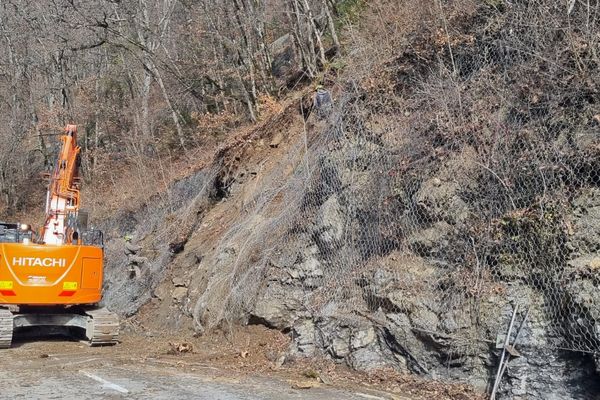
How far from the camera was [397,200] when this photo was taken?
9.53 m

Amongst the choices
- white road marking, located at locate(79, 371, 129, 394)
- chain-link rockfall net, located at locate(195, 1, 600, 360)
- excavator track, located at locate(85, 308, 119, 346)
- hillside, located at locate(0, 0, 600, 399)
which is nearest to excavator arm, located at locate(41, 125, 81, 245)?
excavator track, located at locate(85, 308, 119, 346)

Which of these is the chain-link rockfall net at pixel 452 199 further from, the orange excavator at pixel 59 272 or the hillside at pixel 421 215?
the orange excavator at pixel 59 272

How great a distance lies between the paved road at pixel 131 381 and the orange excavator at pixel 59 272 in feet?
3.93

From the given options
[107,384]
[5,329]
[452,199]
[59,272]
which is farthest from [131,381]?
[452,199]

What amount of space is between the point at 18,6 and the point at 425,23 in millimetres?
22484

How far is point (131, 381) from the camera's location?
333 inches

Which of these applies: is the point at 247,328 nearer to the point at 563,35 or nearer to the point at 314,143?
the point at 314,143

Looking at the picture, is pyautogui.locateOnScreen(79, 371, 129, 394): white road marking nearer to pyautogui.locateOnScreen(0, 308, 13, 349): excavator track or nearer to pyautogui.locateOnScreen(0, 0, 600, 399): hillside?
pyautogui.locateOnScreen(0, 0, 600, 399): hillside

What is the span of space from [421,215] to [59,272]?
7013 mm

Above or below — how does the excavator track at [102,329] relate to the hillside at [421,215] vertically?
below

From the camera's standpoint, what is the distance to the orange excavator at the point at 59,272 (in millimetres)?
11555

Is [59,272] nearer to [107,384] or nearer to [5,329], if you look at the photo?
[5,329]

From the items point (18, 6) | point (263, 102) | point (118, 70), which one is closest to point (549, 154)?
point (263, 102)

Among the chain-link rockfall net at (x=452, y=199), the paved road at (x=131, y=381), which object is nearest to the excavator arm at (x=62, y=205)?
the paved road at (x=131, y=381)
